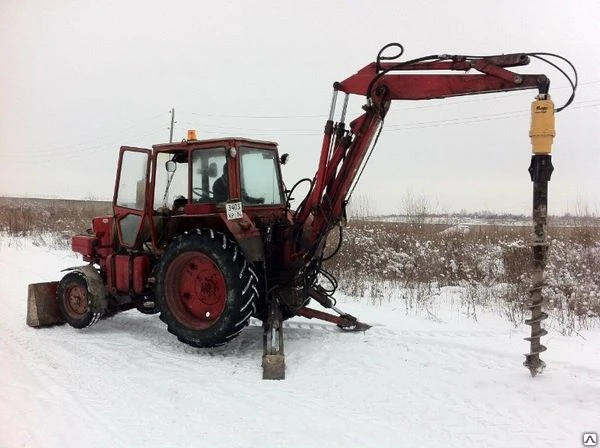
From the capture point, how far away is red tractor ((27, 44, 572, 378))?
514cm

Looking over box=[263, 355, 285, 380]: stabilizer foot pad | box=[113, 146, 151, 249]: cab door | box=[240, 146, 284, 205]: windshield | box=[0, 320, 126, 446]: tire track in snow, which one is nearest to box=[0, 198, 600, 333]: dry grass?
box=[113, 146, 151, 249]: cab door

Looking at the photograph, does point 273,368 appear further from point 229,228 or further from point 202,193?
point 202,193

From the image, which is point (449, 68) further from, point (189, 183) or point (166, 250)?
point (166, 250)

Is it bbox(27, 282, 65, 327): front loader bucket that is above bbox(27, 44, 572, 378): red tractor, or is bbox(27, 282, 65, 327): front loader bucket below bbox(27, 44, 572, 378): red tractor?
below

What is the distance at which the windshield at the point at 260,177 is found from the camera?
5.90 metres

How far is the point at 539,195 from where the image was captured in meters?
4.50

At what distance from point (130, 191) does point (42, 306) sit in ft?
5.81

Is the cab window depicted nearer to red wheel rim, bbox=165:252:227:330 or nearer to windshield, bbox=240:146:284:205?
windshield, bbox=240:146:284:205

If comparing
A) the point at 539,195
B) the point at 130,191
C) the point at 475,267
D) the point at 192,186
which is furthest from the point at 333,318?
the point at 475,267

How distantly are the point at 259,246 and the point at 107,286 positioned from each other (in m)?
2.41

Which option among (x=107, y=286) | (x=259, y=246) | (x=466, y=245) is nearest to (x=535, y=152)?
(x=259, y=246)

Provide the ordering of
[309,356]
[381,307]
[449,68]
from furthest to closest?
[381,307]
[309,356]
[449,68]

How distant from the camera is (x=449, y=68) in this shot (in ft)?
16.0

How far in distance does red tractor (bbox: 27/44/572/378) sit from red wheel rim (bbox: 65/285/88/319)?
Answer: 0.06 ft
